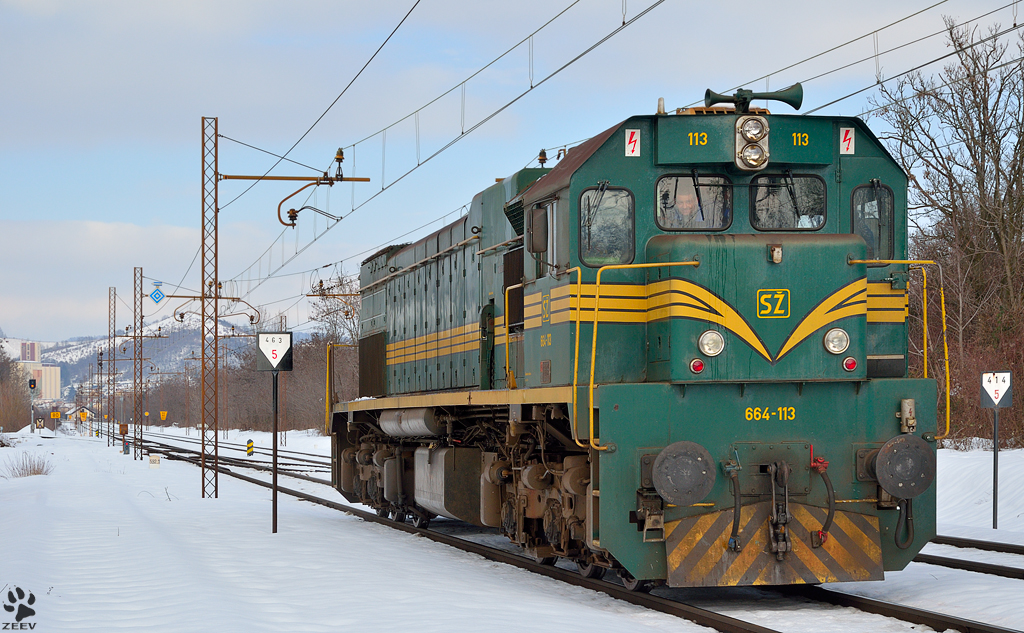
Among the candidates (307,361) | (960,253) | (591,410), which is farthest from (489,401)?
(307,361)

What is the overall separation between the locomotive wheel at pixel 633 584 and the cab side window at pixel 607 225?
265 cm

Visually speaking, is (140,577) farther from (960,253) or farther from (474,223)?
(960,253)

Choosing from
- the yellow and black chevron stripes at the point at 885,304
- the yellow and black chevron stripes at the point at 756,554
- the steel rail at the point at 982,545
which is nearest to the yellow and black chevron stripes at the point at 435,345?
the yellow and black chevron stripes at the point at 756,554

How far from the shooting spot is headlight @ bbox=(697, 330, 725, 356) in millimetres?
7770

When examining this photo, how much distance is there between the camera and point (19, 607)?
23.2 ft

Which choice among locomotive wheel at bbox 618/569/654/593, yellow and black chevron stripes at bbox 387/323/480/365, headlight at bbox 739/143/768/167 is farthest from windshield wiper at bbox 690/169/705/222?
yellow and black chevron stripes at bbox 387/323/480/365

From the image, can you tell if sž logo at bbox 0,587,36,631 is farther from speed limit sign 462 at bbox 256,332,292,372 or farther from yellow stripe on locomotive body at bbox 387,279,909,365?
speed limit sign 462 at bbox 256,332,292,372

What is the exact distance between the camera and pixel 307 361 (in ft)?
234

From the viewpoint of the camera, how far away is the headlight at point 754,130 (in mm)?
8156

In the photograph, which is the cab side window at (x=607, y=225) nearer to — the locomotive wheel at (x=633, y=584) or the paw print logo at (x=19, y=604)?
the locomotive wheel at (x=633, y=584)

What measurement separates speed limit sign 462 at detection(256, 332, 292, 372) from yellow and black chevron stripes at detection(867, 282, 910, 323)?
24.6 ft

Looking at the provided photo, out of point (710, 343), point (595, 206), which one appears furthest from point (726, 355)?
point (595, 206)

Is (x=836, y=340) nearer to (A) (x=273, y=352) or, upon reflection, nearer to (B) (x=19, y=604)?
(B) (x=19, y=604)

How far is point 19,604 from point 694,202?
19.6 ft
